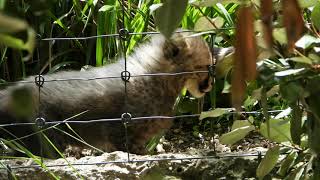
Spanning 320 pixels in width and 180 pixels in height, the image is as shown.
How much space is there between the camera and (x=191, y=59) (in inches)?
186

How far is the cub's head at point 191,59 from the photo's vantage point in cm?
463

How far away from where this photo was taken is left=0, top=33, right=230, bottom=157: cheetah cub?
436 cm

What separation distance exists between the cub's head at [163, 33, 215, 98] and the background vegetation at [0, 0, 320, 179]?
0.45 ft

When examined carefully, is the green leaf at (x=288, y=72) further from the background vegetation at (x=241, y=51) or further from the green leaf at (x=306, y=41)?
the green leaf at (x=306, y=41)


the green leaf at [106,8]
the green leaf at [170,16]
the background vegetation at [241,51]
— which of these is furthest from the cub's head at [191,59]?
the green leaf at [170,16]

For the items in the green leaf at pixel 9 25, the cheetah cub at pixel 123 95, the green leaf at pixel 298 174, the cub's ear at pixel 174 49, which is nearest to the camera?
the green leaf at pixel 9 25

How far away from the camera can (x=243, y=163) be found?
317 centimetres

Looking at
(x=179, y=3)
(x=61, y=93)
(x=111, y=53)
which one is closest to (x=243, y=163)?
(x=61, y=93)

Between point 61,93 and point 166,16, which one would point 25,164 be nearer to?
point 61,93

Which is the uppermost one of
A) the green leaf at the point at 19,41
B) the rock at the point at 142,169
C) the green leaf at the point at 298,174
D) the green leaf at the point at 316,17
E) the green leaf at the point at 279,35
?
the green leaf at the point at 19,41

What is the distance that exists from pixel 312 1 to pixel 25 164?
1767 mm

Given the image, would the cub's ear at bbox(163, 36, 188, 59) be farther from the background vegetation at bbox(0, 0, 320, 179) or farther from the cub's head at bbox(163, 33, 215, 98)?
the background vegetation at bbox(0, 0, 320, 179)

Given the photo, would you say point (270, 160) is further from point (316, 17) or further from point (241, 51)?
point (241, 51)

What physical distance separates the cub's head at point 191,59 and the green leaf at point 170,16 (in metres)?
3.85
